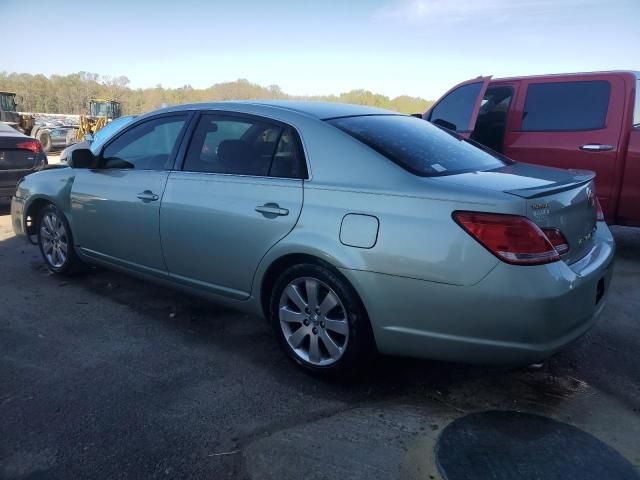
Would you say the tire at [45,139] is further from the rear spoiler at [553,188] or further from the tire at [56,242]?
the rear spoiler at [553,188]

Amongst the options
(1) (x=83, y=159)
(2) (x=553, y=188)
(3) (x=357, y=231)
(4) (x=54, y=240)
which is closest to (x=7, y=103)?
(4) (x=54, y=240)

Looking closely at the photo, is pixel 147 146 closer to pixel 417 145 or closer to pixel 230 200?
pixel 230 200

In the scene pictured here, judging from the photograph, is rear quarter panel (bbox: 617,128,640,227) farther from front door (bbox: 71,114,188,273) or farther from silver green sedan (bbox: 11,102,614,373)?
front door (bbox: 71,114,188,273)

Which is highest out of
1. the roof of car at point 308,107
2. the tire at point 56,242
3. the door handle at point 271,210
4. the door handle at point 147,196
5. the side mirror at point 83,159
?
the roof of car at point 308,107

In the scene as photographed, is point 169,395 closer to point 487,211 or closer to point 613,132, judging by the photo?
point 487,211

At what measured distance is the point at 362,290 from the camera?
263 centimetres

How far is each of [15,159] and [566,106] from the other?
24.2 feet

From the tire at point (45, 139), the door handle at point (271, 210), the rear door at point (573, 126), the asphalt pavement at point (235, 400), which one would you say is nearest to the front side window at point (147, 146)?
the door handle at point (271, 210)

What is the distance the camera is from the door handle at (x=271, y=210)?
9.64ft

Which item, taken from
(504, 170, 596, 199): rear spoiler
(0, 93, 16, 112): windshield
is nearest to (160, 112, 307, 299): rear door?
(504, 170, 596, 199): rear spoiler

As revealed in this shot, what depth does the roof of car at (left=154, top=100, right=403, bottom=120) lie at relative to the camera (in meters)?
3.22

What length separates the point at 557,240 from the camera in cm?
244

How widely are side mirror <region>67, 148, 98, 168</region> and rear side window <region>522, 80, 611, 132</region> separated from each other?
4.40 meters

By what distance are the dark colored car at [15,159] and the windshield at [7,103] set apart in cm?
1649
